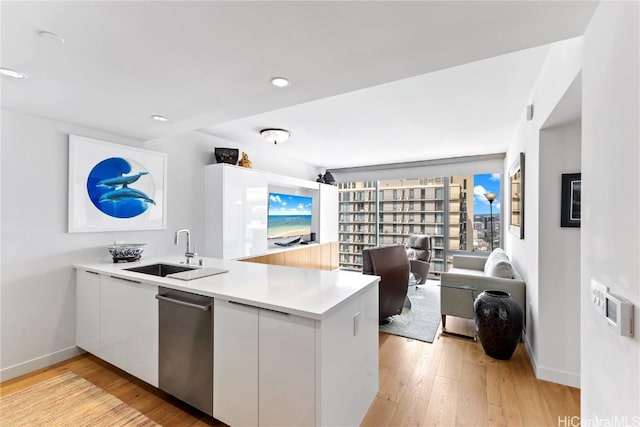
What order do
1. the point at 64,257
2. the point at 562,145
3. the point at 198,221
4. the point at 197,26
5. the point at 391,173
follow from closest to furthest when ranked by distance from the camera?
the point at 197,26 < the point at 562,145 < the point at 64,257 < the point at 198,221 < the point at 391,173

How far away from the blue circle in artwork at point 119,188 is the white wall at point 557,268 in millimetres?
3722

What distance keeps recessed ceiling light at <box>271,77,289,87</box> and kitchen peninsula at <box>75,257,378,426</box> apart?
4.22 feet

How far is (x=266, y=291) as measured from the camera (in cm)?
163

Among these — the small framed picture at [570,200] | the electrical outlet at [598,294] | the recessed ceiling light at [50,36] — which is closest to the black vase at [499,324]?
the small framed picture at [570,200]

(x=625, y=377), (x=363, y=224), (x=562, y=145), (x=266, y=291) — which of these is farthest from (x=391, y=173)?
(x=625, y=377)

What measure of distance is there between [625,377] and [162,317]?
226 centimetres

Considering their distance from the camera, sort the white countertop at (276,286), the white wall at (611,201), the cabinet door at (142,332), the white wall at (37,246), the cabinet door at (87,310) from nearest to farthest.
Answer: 1. the white wall at (611,201)
2. the white countertop at (276,286)
3. the cabinet door at (142,332)
4. the white wall at (37,246)
5. the cabinet door at (87,310)

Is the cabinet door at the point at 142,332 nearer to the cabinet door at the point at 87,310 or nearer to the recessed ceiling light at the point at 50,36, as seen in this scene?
the cabinet door at the point at 87,310

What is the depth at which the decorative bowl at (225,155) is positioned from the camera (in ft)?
12.1

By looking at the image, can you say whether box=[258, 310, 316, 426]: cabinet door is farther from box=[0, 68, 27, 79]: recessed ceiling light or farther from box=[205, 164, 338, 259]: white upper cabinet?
box=[205, 164, 338, 259]: white upper cabinet

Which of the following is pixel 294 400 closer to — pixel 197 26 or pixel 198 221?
pixel 197 26

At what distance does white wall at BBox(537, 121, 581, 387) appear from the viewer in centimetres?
207

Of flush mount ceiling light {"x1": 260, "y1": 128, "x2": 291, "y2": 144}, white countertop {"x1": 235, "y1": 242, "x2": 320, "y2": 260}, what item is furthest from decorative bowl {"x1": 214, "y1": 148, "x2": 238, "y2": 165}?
white countertop {"x1": 235, "y1": 242, "x2": 320, "y2": 260}

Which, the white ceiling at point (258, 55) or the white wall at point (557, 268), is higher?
the white ceiling at point (258, 55)
